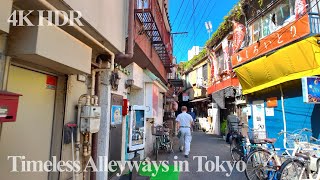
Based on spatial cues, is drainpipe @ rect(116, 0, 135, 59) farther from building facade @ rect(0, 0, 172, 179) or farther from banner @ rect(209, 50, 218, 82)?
banner @ rect(209, 50, 218, 82)

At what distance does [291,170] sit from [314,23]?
529 centimetres

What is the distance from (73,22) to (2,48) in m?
1.19

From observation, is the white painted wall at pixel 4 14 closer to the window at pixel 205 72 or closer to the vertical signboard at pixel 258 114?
the vertical signboard at pixel 258 114

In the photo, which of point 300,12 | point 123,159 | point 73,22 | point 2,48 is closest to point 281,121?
point 300,12

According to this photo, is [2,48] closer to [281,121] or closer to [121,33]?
[121,33]

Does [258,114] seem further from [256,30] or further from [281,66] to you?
[256,30]

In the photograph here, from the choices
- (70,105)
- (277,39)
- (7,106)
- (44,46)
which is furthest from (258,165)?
(7,106)

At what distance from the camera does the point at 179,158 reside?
988cm

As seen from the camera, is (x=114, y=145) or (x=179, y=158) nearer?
(x=114, y=145)

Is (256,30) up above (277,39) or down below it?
above

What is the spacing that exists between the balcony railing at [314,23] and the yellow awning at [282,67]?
29cm

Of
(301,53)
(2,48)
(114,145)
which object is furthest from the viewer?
(301,53)

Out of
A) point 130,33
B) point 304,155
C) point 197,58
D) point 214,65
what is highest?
point 197,58

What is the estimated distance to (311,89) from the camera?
7.62 m
